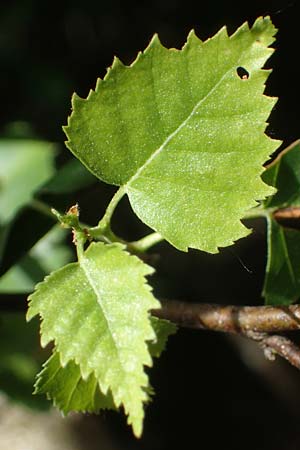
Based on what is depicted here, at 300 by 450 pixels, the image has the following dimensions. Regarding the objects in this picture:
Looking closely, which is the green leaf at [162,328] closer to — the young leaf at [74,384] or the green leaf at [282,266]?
the young leaf at [74,384]

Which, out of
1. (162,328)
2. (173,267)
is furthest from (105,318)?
(173,267)

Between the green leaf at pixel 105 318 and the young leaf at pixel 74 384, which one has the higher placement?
the green leaf at pixel 105 318

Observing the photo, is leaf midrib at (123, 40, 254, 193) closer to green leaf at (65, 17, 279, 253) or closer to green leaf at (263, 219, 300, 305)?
green leaf at (65, 17, 279, 253)

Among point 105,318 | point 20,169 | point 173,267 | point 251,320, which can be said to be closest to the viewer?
point 105,318

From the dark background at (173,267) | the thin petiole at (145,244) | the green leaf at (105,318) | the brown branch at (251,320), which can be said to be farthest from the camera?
the dark background at (173,267)

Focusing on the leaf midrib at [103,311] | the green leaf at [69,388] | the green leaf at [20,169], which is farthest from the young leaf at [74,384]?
the green leaf at [20,169]

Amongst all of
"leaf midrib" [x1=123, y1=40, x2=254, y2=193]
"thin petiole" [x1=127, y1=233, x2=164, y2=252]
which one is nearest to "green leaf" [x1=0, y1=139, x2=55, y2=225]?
"thin petiole" [x1=127, y1=233, x2=164, y2=252]

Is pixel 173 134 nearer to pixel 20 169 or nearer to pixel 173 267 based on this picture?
pixel 20 169
